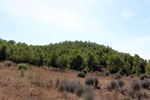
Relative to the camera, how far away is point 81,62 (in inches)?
1674

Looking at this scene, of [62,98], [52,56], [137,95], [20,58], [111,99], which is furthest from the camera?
[52,56]

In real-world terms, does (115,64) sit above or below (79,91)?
above

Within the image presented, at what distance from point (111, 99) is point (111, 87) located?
151 inches

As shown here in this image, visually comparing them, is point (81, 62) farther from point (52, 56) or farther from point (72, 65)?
point (52, 56)

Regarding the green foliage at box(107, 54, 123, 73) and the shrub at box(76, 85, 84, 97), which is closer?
the shrub at box(76, 85, 84, 97)

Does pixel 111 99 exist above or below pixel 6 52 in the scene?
below

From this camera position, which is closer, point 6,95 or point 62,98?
point 6,95

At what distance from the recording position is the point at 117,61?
43062 mm

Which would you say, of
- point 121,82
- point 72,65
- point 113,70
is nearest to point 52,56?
point 72,65

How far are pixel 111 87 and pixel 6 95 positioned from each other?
28.3ft

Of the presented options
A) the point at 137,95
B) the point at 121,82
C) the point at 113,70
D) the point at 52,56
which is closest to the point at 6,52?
the point at 52,56

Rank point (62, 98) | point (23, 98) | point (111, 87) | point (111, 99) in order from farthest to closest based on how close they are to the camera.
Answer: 1. point (111, 87)
2. point (111, 99)
3. point (62, 98)
4. point (23, 98)

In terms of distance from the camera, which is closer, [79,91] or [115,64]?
[79,91]

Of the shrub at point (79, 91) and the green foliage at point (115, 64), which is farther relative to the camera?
the green foliage at point (115, 64)
